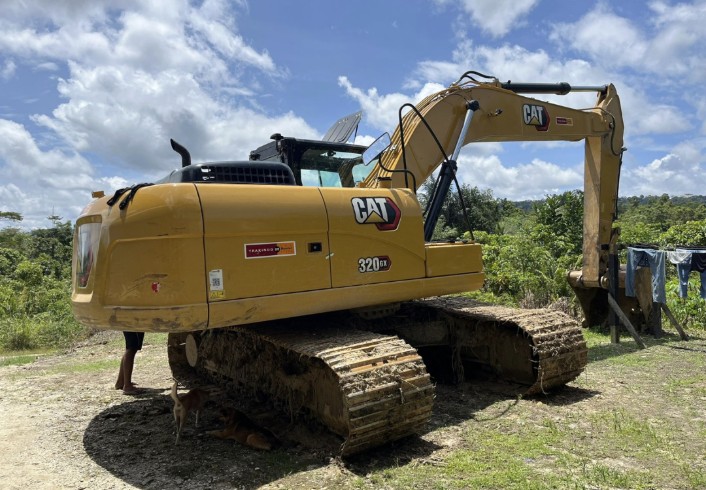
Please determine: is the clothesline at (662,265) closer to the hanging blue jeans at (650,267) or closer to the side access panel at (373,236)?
the hanging blue jeans at (650,267)

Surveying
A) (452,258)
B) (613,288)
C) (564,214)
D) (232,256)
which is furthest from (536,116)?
(564,214)

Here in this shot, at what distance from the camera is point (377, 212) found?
16.9ft

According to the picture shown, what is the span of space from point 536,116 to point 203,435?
19.3ft

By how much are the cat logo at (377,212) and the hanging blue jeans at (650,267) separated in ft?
18.7

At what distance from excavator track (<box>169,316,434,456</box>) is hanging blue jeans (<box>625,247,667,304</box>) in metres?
6.00

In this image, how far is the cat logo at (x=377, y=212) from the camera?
16.5ft

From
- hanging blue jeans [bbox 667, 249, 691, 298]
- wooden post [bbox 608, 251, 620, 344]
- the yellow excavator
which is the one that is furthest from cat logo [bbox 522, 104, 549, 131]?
hanging blue jeans [bbox 667, 249, 691, 298]

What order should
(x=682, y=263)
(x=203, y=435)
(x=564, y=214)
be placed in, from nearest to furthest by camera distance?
(x=203, y=435) < (x=682, y=263) < (x=564, y=214)

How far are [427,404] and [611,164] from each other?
246 inches

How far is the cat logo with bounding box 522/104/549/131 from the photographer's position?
770cm

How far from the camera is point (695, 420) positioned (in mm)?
5039

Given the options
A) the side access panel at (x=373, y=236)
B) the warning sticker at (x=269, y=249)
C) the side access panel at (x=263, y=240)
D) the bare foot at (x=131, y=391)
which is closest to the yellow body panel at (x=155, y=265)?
the side access panel at (x=263, y=240)

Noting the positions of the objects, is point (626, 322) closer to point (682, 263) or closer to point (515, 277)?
point (682, 263)

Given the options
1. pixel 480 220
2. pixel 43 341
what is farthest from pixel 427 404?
pixel 480 220
